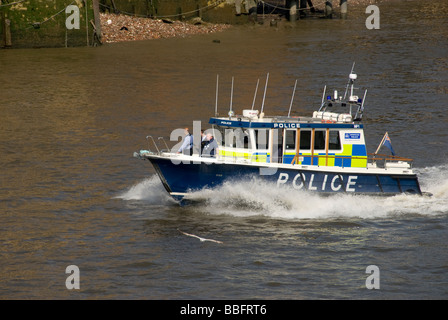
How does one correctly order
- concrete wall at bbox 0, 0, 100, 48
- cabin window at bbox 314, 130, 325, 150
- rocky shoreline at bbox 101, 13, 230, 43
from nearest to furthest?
1. cabin window at bbox 314, 130, 325, 150
2. concrete wall at bbox 0, 0, 100, 48
3. rocky shoreline at bbox 101, 13, 230, 43

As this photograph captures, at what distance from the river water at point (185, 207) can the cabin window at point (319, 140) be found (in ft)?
4.92

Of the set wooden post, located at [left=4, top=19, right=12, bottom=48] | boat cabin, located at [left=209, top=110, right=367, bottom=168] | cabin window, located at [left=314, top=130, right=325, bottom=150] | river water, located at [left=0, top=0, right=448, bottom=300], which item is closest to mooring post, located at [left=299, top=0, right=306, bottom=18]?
river water, located at [left=0, top=0, right=448, bottom=300]

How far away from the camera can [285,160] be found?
22.9 metres

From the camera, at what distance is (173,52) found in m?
51.5

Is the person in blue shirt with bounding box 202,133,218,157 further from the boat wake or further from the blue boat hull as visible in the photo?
the boat wake

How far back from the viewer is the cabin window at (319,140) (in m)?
23.0

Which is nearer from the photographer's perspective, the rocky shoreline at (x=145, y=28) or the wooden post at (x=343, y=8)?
the rocky shoreline at (x=145, y=28)

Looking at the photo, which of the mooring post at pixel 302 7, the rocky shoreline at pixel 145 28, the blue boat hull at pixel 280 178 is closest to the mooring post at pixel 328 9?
the mooring post at pixel 302 7

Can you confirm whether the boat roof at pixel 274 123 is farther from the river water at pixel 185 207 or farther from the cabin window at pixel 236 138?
the river water at pixel 185 207

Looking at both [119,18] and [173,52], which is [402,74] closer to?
[173,52]

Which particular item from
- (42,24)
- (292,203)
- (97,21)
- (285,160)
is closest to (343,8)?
(97,21)

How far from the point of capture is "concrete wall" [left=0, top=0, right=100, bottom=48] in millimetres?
49000

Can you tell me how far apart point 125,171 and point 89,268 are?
8.42 meters

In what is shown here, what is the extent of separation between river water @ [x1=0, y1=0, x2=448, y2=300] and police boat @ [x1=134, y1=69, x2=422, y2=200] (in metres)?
0.40
